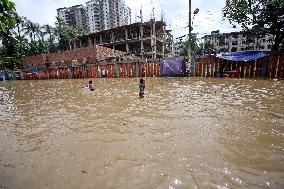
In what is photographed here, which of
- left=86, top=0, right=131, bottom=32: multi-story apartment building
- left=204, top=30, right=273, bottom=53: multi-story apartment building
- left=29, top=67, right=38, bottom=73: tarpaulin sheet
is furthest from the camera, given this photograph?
left=86, top=0, right=131, bottom=32: multi-story apartment building

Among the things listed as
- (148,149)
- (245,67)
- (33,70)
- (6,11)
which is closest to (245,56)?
(245,67)

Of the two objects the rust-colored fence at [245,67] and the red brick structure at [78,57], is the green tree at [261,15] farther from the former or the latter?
the red brick structure at [78,57]

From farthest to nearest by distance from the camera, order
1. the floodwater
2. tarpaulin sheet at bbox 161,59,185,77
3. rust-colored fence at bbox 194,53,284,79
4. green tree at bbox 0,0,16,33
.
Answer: tarpaulin sheet at bbox 161,59,185,77, rust-colored fence at bbox 194,53,284,79, the floodwater, green tree at bbox 0,0,16,33

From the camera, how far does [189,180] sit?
331cm

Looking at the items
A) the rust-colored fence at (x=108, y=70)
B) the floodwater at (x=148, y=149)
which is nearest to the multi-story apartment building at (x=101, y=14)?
the rust-colored fence at (x=108, y=70)

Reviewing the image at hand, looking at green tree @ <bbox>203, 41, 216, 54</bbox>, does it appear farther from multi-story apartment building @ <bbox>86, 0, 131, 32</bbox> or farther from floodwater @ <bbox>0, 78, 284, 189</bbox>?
floodwater @ <bbox>0, 78, 284, 189</bbox>

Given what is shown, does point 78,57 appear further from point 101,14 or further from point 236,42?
point 101,14

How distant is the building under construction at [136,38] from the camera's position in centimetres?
3875

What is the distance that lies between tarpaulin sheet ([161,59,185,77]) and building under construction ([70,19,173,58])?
16.3m

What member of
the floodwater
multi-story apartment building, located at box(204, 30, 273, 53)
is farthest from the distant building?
the floodwater

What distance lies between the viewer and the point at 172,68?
68.2ft

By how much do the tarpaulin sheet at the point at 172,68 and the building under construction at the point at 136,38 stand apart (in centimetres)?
1635

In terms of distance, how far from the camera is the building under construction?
1526 inches

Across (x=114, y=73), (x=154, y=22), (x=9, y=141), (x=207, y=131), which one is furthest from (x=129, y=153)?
(x=154, y=22)
